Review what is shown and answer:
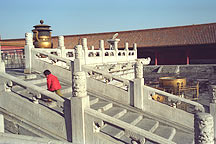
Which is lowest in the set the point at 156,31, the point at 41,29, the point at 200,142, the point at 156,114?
the point at 156,114

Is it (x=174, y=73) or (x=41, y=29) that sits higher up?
(x=41, y=29)

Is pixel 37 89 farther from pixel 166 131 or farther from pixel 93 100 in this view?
pixel 166 131

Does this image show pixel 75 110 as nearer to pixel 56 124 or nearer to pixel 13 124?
pixel 56 124

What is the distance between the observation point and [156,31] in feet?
77.0

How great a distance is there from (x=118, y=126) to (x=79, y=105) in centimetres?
80

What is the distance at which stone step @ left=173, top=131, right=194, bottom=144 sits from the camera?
5.07 metres

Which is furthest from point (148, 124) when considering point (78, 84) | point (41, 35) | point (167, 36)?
point (167, 36)

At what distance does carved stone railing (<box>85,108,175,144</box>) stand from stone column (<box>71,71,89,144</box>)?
3.6 inches

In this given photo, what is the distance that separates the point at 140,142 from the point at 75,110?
129 cm

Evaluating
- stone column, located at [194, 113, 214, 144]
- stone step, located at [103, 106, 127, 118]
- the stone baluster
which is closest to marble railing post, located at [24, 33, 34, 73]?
stone step, located at [103, 106, 127, 118]

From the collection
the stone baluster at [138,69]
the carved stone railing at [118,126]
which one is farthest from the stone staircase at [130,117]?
the stone baluster at [138,69]

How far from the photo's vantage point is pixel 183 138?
5312 millimetres

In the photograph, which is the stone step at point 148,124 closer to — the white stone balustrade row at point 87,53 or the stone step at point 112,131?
the stone step at point 112,131

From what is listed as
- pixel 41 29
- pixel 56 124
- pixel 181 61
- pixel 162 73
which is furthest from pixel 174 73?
pixel 56 124
